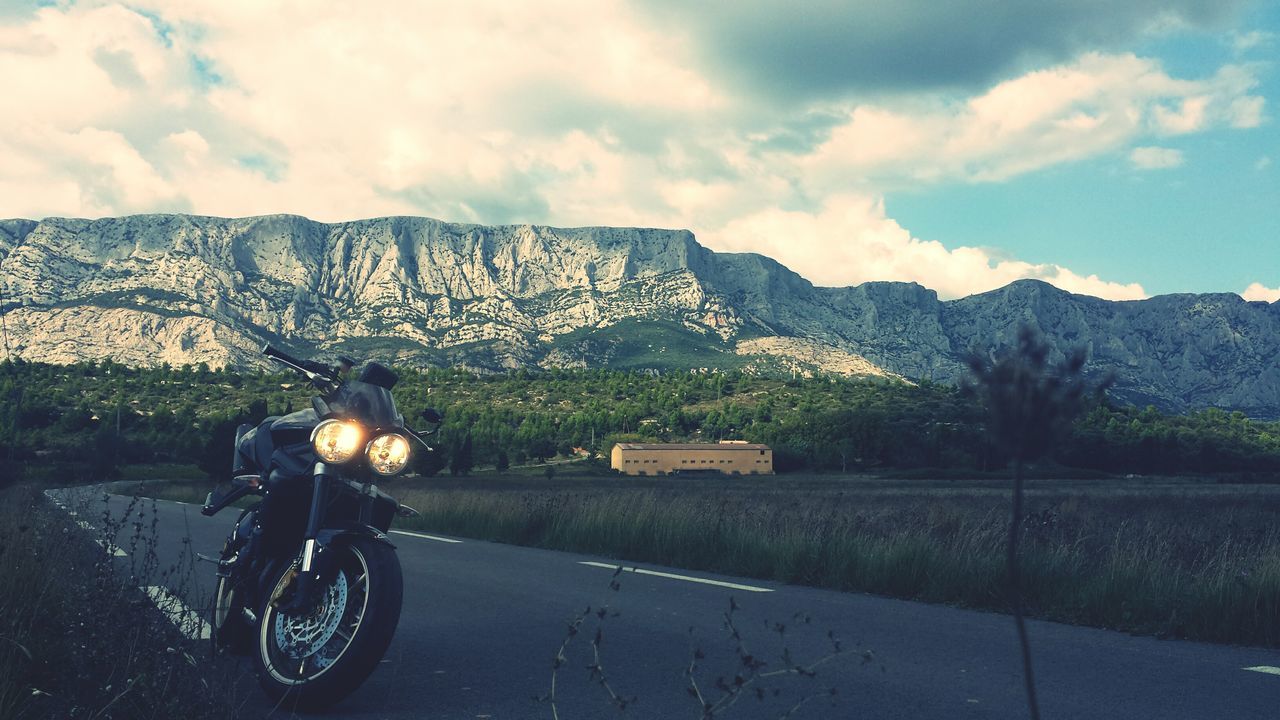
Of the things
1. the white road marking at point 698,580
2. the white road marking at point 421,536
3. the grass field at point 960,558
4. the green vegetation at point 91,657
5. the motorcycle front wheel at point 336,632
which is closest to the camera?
the green vegetation at point 91,657

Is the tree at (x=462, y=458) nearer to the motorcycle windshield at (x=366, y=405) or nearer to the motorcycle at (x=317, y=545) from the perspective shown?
the motorcycle at (x=317, y=545)

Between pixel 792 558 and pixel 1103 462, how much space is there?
3878 inches

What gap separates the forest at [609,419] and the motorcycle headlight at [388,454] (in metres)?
60.7

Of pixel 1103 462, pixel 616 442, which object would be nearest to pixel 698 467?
pixel 616 442

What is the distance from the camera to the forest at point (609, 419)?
94625 millimetres

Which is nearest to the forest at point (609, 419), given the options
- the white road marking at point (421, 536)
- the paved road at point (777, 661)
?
the white road marking at point (421, 536)

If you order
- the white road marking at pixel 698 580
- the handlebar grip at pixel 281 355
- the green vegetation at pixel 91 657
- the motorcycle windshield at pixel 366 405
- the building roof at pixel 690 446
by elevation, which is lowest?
the building roof at pixel 690 446

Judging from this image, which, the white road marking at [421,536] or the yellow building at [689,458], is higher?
the white road marking at [421,536]

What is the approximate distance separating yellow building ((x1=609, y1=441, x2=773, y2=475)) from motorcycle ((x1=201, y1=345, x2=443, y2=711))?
113m

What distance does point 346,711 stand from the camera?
15.1ft

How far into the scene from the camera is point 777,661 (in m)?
5.75

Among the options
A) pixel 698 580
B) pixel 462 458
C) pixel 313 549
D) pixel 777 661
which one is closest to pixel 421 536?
pixel 698 580

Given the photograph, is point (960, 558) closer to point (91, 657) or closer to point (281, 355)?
point (281, 355)

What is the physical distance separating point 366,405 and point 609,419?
141 m
